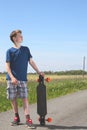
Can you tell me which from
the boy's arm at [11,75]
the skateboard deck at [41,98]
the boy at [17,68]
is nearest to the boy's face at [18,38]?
the boy at [17,68]

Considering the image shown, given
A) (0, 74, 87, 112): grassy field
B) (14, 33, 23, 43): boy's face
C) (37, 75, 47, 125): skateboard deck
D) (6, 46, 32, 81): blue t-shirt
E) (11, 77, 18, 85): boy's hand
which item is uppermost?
(14, 33, 23, 43): boy's face

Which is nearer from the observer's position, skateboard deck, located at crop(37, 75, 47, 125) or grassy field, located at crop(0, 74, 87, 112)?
skateboard deck, located at crop(37, 75, 47, 125)

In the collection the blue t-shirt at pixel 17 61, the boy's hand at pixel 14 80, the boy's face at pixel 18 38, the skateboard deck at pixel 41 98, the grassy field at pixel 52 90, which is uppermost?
the boy's face at pixel 18 38

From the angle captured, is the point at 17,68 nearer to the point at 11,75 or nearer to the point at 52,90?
the point at 11,75

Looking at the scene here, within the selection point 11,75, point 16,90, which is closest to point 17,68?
point 11,75

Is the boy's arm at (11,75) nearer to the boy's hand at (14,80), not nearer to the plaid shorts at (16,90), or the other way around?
the boy's hand at (14,80)

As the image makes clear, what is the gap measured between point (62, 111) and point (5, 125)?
2.77 m

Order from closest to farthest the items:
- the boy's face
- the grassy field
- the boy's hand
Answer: the boy's hand, the boy's face, the grassy field

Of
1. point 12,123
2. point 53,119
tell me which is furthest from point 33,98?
point 12,123

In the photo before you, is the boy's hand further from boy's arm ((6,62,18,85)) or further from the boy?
the boy

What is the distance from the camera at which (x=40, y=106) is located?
28.6ft

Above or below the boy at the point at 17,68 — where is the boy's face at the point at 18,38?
above

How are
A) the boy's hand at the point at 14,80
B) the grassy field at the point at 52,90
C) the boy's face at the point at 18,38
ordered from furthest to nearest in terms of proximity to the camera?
the grassy field at the point at 52,90
the boy's face at the point at 18,38
the boy's hand at the point at 14,80

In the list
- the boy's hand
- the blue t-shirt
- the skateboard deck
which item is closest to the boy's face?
the blue t-shirt
